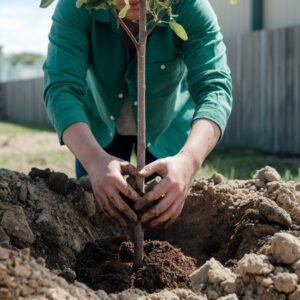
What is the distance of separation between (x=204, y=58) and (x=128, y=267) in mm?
1031

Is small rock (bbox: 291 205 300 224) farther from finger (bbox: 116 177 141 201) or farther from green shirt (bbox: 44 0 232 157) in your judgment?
finger (bbox: 116 177 141 201)

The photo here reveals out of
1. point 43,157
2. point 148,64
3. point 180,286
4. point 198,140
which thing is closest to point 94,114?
point 148,64

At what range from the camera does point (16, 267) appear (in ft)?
6.54

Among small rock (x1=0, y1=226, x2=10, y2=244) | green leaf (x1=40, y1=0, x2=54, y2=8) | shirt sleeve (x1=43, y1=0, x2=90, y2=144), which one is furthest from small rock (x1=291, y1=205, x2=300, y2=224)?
green leaf (x1=40, y1=0, x2=54, y2=8)

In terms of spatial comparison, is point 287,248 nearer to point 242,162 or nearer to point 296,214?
point 296,214

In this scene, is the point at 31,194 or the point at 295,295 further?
the point at 31,194

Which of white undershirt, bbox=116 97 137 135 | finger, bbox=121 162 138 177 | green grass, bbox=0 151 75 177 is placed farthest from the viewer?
green grass, bbox=0 151 75 177

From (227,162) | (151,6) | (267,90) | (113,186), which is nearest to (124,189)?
(113,186)

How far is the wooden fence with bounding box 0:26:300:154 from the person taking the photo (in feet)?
33.2

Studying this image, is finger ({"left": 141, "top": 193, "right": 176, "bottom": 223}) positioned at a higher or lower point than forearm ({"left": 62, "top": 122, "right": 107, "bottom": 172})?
lower

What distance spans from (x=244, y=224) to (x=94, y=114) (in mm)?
1439

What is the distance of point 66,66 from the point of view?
2.95m

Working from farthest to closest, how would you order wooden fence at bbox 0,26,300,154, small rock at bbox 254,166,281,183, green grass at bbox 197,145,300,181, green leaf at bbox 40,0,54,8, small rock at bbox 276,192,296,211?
wooden fence at bbox 0,26,300,154, green grass at bbox 197,145,300,181, small rock at bbox 254,166,281,183, small rock at bbox 276,192,296,211, green leaf at bbox 40,0,54,8

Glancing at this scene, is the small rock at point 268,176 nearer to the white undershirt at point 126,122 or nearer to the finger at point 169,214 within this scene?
the finger at point 169,214
